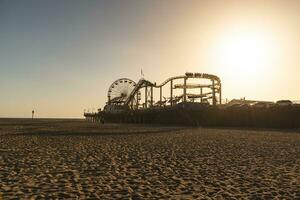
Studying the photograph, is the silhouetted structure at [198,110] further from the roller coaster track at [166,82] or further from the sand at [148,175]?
the sand at [148,175]

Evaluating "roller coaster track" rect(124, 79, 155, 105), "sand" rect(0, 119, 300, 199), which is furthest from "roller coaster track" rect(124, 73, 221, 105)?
"sand" rect(0, 119, 300, 199)

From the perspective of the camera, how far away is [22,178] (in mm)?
12141

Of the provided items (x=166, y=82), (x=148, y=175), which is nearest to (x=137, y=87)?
(x=166, y=82)

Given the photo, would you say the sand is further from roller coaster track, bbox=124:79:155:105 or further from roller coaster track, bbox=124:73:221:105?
roller coaster track, bbox=124:79:155:105

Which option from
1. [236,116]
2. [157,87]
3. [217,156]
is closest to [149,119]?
[157,87]

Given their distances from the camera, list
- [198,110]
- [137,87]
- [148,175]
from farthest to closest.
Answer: [137,87]
[198,110]
[148,175]

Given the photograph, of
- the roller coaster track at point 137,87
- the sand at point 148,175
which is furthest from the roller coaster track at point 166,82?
the sand at point 148,175

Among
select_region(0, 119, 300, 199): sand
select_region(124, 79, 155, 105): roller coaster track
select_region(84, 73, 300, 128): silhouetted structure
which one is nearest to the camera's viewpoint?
select_region(0, 119, 300, 199): sand

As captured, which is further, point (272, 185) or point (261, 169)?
point (261, 169)

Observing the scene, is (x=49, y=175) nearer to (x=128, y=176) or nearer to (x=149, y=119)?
(x=128, y=176)

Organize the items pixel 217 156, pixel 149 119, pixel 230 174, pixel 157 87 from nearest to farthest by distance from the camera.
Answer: pixel 230 174
pixel 217 156
pixel 149 119
pixel 157 87

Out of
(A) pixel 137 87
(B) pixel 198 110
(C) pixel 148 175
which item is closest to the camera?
(C) pixel 148 175

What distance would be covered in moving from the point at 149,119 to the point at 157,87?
1057 centimetres

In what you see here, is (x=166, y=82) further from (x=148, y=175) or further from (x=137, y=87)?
(x=148, y=175)
